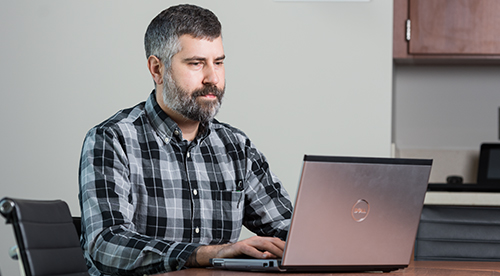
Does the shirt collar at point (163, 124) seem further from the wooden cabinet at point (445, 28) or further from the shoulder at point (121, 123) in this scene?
the wooden cabinet at point (445, 28)

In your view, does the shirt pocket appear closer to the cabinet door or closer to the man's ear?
the man's ear

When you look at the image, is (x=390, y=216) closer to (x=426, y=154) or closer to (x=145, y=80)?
(x=145, y=80)

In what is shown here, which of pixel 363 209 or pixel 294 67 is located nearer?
pixel 363 209

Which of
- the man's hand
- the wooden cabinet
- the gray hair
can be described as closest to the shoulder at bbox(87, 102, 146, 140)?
the gray hair

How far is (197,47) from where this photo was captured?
1.58m

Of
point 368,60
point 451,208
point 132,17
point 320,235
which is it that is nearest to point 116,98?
point 132,17

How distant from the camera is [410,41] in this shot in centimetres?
271

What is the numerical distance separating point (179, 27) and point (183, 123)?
0.86 ft

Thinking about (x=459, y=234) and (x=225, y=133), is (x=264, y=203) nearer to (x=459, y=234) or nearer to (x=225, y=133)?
(x=225, y=133)

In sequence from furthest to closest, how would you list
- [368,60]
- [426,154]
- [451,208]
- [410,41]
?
[426,154] < [410,41] < [368,60] < [451,208]

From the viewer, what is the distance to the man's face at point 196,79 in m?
1.58

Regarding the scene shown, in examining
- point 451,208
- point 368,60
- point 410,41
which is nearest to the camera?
point 451,208

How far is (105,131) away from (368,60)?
135cm

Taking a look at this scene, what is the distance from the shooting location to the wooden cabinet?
268 cm
